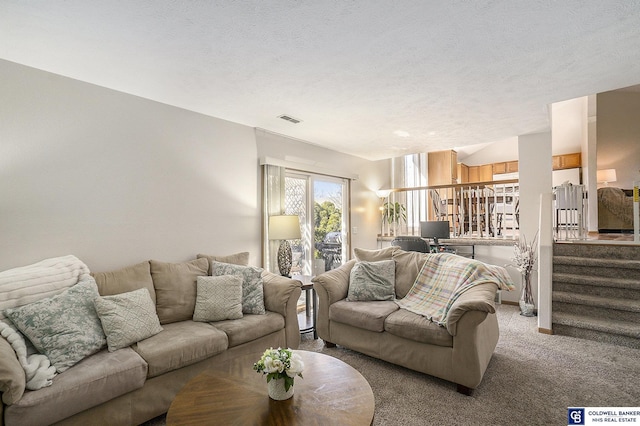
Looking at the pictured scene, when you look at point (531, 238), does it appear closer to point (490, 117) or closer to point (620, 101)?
point (490, 117)

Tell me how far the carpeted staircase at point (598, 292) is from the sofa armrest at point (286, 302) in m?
3.02

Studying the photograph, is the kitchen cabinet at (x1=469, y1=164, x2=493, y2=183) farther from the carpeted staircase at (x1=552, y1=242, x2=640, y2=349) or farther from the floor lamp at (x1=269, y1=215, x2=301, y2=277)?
the floor lamp at (x1=269, y1=215, x2=301, y2=277)

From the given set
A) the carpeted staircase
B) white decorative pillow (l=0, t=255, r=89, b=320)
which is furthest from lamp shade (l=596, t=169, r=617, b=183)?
white decorative pillow (l=0, t=255, r=89, b=320)

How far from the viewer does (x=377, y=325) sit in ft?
8.93

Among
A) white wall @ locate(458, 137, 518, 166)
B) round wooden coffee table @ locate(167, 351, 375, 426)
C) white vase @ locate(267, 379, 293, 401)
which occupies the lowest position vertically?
round wooden coffee table @ locate(167, 351, 375, 426)

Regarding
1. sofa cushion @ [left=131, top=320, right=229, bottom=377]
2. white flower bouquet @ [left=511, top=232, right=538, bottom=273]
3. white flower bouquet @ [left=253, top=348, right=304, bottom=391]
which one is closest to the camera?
white flower bouquet @ [left=253, top=348, right=304, bottom=391]

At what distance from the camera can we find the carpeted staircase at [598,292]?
3.20 metres

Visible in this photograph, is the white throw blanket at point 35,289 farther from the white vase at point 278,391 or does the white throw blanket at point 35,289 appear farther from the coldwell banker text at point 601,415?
the coldwell banker text at point 601,415

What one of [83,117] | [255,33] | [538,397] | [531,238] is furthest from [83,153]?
[531,238]

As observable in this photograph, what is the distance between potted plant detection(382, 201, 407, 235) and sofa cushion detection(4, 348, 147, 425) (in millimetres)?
5126

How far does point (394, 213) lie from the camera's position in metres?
6.19

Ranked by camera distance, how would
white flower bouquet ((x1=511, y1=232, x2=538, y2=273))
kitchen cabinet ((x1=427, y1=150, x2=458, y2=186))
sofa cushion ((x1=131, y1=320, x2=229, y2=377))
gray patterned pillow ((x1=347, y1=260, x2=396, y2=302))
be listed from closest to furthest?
sofa cushion ((x1=131, y1=320, x2=229, y2=377)) → gray patterned pillow ((x1=347, y1=260, x2=396, y2=302)) → white flower bouquet ((x1=511, y1=232, x2=538, y2=273)) → kitchen cabinet ((x1=427, y1=150, x2=458, y2=186))

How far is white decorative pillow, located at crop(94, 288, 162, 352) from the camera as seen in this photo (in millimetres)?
2035

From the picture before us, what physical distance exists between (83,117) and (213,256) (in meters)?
1.71
